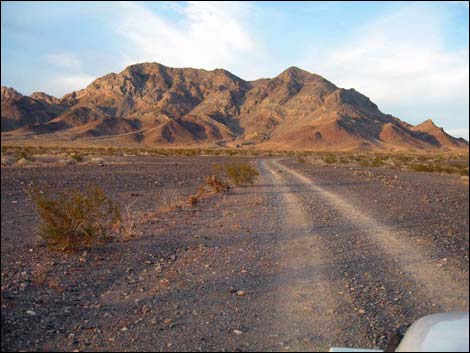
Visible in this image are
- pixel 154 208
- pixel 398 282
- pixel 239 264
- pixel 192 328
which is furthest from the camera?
pixel 154 208

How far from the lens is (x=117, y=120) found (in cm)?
17800

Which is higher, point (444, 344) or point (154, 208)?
point (444, 344)

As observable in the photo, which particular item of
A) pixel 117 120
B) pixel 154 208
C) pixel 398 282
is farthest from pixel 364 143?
pixel 398 282

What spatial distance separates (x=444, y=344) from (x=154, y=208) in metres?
14.2

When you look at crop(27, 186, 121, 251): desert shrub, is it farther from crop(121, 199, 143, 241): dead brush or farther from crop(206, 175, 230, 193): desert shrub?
crop(206, 175, 230, 193): desert shrub

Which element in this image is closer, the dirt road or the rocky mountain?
the dirt road

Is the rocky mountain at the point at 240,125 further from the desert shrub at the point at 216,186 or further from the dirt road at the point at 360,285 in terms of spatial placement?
the dirt road at the point at 360,285

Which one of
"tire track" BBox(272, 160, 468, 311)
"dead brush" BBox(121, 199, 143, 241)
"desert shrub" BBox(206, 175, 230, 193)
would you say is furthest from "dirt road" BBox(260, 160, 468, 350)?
"desert shrub" BBox(206, 175, 230, 193)

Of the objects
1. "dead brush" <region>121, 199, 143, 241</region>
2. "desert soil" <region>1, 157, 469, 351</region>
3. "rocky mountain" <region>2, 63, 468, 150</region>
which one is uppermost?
"rocky mountain" <region>2, 63, 468, 150</region>

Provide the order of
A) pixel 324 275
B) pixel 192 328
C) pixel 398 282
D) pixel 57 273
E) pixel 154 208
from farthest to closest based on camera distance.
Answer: pixel 154 208 < pixel 57 273 < pixel 324 275 < pixel 192 328 < pixel 398 282

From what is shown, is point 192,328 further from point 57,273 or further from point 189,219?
point 189,219

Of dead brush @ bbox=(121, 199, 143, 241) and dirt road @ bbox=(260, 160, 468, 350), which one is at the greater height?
dirt road @ bbox=(260, 160, 468, 350)

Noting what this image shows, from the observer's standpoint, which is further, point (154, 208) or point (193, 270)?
point (154, 208)

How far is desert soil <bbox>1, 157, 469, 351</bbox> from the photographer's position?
3.55 meters
